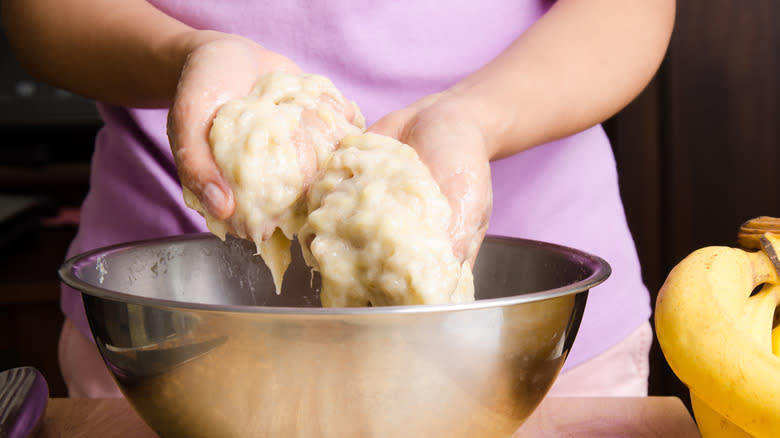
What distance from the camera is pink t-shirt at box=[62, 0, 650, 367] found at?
0.90 m

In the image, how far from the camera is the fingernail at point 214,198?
0.54m

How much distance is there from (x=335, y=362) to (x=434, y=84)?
56cm

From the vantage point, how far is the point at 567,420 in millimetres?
634

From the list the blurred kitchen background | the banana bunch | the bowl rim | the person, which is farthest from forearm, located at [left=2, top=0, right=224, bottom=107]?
the blurred kitchen background

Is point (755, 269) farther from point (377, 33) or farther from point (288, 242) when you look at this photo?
point (377, 33)

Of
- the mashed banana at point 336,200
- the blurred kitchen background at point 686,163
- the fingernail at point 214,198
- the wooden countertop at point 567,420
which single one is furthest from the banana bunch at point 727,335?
Answer: the blurred kitchen background at point 686,163

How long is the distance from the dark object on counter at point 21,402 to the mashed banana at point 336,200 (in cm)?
21

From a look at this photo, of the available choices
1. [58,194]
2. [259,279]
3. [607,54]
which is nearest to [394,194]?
[259,279]

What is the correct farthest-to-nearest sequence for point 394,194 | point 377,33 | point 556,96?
point 377,33 → point 556,96 → point 394,194

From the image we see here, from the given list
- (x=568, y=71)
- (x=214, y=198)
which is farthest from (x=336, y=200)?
(x=568, y=71)

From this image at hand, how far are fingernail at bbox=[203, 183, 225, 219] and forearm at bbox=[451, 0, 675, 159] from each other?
26 cm

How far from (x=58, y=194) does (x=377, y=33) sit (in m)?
1.74

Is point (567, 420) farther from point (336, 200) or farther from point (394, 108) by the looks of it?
point (394, 108)

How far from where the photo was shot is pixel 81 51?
0.83 metres
